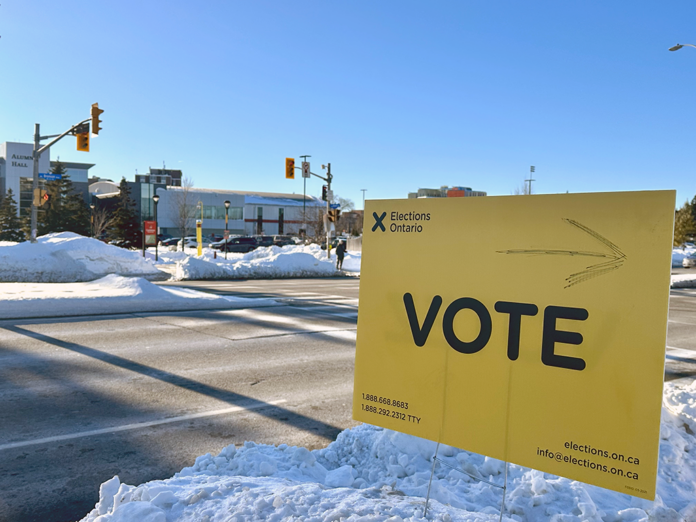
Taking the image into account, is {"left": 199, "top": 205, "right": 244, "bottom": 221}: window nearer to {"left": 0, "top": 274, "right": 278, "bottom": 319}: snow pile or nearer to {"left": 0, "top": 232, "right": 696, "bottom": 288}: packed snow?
{"left": 0, "top": 232, "right": 696, "bottom": 288}: packed snow

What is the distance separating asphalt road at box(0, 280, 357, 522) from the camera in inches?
169

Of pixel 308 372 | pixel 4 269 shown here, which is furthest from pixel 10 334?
pixel 4 269

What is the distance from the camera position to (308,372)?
7.68m

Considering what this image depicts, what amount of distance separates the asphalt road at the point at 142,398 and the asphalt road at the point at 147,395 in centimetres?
1

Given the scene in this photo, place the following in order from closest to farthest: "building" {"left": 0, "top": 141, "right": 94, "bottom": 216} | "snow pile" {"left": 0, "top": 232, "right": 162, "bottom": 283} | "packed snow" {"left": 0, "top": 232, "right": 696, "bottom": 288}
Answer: "snow pile" {"left": 0, "top": 232, "right": 162, "bottom": 283}, "packed snow" {"left": 0, "top": 232, "right": 696, "bottom": 288}, "building" {"left": 0, "top": 141, "right": 94, "bottom": 216}

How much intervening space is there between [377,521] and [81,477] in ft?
8.64

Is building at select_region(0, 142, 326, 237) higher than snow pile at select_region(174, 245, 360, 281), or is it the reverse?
building at select_region(0, 142, 326, 237)

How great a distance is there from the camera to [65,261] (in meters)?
22.2

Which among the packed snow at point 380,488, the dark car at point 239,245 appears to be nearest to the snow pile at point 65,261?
the packed snow at point 380,488

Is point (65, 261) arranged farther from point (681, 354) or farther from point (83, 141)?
point (681, 354)

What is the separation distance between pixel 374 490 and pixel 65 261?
22.1 meters

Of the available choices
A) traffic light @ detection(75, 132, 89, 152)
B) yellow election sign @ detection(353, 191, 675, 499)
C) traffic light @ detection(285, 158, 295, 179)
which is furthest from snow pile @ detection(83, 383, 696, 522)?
traffic light @ detection(285, 158, 295, 179)

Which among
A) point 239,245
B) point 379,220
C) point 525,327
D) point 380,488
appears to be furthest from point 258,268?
point 525,327

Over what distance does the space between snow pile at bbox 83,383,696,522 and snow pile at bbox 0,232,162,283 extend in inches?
801
